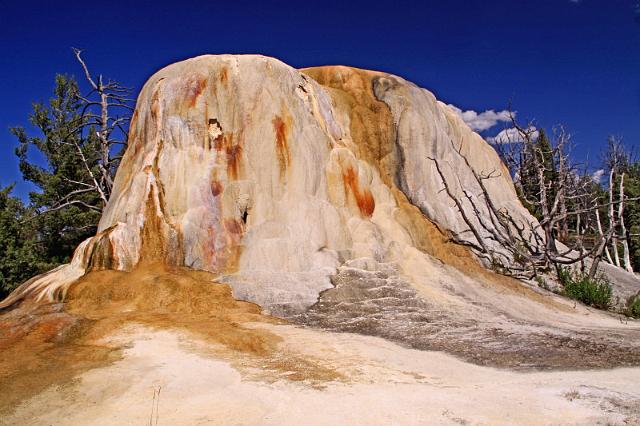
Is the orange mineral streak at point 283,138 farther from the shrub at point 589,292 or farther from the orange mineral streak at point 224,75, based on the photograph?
the shrub at point 589,292

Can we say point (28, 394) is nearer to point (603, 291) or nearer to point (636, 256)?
point (603, 291)

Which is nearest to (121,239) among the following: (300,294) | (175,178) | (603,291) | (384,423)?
(175,178)

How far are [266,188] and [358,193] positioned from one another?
7.68ft

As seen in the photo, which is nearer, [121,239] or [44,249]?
[121,239]

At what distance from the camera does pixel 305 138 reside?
12.4 m

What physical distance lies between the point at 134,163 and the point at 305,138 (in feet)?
13.5

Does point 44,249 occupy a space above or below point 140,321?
above

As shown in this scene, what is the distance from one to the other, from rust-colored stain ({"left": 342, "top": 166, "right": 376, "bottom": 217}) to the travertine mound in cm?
3

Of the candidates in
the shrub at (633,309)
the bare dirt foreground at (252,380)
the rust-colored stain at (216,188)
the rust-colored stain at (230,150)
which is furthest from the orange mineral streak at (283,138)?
the shrub at (633,309)

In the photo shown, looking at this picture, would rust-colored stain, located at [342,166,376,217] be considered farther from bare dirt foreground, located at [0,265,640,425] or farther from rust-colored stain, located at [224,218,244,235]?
bare dirt foreground, located at [0,265,640,425]

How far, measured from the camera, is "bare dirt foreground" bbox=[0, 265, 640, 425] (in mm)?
4551

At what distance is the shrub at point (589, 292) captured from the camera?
11.4 metres

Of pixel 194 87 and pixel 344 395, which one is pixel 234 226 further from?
pixel 344 395

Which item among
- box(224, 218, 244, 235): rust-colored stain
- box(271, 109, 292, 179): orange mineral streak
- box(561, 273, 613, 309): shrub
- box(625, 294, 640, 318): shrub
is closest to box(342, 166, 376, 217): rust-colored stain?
box(271, 109, 292, 179): orange mineral streak
